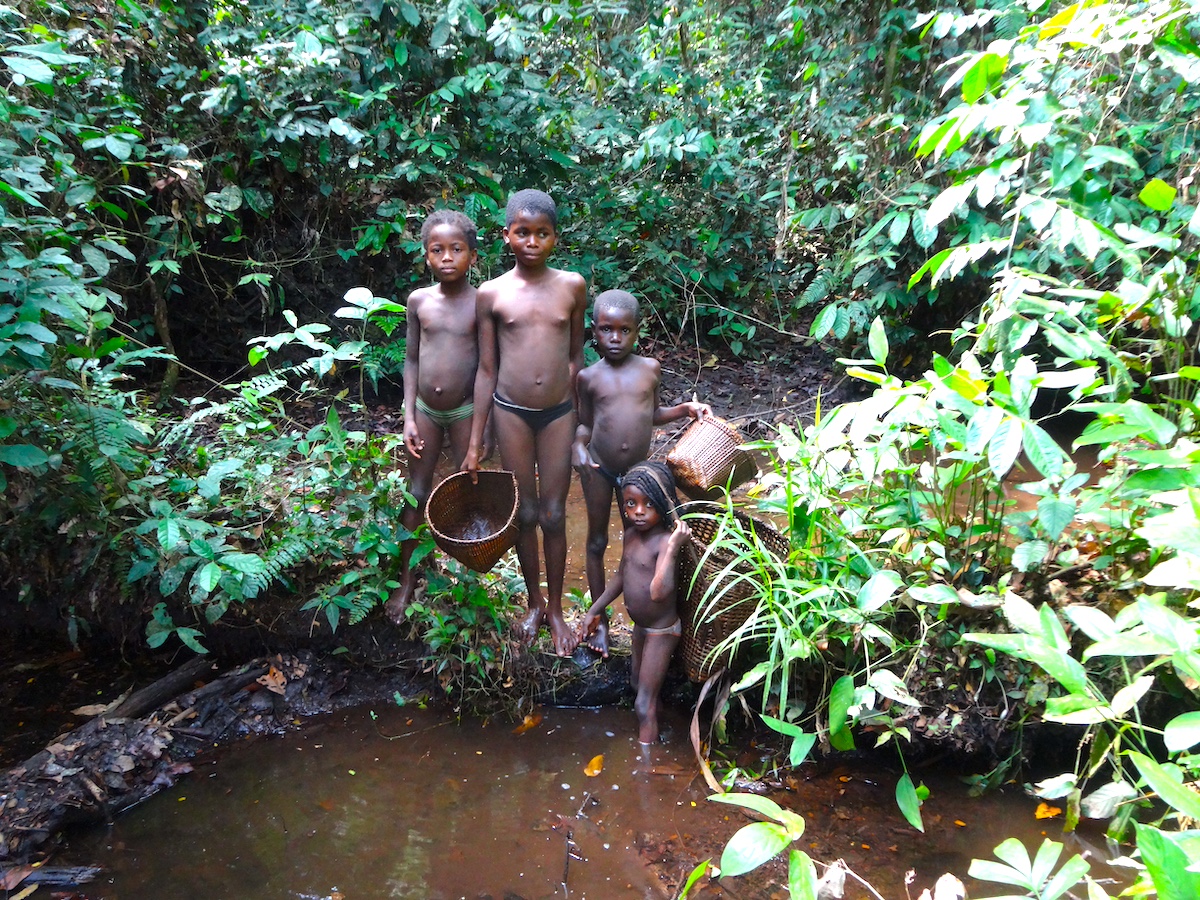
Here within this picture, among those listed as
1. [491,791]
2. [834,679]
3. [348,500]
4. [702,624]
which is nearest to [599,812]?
[491,791]

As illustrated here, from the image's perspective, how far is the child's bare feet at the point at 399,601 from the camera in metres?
3.76

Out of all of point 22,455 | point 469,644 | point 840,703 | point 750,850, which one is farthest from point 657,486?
point 22,455

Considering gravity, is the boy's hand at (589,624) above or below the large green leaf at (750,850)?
below

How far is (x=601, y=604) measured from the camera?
3.55 meters

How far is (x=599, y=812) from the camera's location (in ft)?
10.1

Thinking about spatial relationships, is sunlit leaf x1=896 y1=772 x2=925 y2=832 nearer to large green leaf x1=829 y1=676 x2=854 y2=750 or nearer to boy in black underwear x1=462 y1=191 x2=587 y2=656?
large green leaf x1=829 y1=676 x2=854 y2=750

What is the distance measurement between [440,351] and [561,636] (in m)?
1.32

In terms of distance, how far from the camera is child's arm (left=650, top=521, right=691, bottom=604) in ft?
9.98

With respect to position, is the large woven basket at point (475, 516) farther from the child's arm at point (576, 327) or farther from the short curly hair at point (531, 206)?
the short curly hair at point (531, 206)

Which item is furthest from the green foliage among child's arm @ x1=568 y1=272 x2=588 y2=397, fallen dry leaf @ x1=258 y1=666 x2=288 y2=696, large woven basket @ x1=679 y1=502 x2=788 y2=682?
child's arm @ x1=568 y1=272 x2=588 y2=397

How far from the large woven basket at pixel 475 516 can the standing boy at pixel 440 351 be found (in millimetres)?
184

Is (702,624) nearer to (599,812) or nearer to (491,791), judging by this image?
(599,812)

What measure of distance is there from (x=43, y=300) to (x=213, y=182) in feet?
11.0

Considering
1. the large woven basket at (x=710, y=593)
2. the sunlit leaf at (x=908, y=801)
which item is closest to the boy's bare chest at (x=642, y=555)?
the large woven basket at (x=710, y=593)
